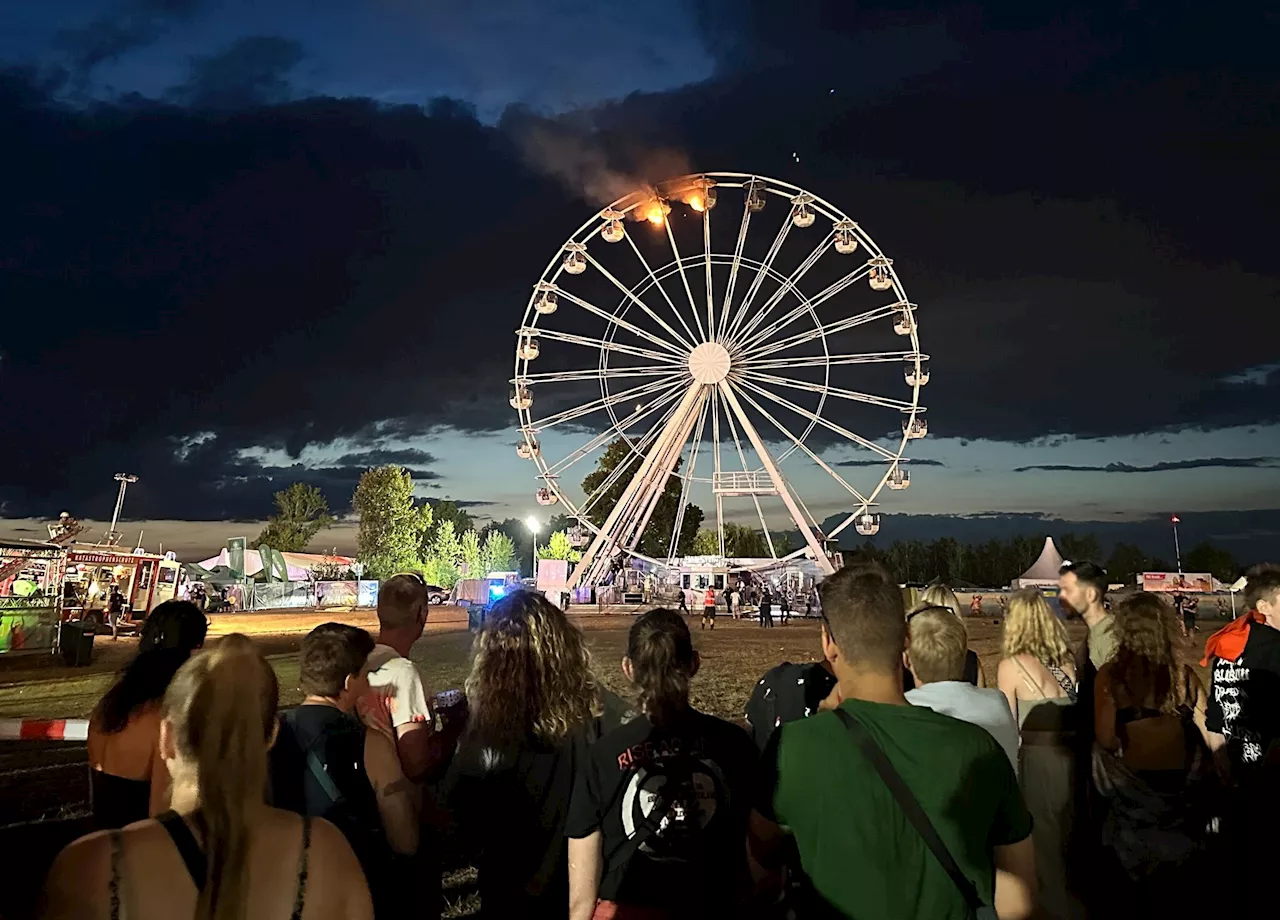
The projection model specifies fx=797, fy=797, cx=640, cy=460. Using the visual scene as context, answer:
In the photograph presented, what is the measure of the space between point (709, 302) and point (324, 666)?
2823cm

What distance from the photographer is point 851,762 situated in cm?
206

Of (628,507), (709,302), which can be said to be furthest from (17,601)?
(709,302)

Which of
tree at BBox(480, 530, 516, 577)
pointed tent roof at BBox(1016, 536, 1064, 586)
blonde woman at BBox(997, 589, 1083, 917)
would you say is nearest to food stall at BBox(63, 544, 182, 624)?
blonde woman at BBox(997, 589, 1083, 917)

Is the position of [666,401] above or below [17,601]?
above

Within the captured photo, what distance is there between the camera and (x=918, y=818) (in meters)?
2.00

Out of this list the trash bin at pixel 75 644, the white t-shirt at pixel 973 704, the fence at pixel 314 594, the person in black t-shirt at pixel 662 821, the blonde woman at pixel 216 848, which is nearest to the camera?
the blonde woman at pixel 216 848

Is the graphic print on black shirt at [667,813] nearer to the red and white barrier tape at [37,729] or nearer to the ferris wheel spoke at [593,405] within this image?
the red and white barrier tape at [37,729]

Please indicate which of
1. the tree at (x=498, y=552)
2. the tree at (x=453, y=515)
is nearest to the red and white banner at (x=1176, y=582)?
the tree at (x=498, y=552)

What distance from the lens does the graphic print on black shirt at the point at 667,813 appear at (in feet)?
8.30

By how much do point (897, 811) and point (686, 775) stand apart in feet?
2.53

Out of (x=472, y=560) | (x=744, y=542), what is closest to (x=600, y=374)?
(x=472, y=560)

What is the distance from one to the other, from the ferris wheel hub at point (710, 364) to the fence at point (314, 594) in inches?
821

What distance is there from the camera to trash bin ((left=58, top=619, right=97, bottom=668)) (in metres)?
16.1

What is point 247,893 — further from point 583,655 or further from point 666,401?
point 666,401
